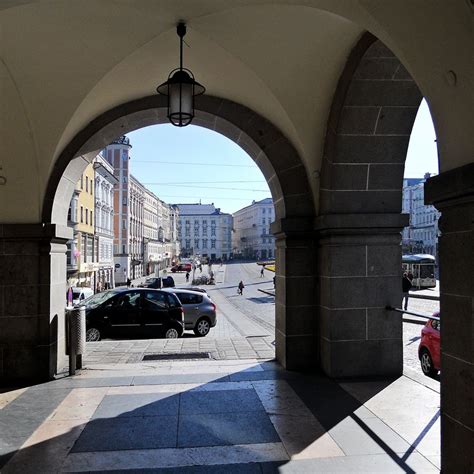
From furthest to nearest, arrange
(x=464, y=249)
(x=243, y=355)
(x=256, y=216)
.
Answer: (x=256, y=216), (x=243, y=355), (x=464, y=249)

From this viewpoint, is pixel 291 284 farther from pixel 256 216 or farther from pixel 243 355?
pixel 256 216

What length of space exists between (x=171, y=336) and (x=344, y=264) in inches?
277

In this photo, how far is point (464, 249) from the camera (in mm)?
3371

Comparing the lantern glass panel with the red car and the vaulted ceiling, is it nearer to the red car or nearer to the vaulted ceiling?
the vaulted ceiling

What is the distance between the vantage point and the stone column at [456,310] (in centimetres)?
330

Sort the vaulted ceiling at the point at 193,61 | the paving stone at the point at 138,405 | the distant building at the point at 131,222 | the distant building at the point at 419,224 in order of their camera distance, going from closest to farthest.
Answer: the vaulted ceiling at the point at 193,61, the paving stone at the point at 138,405, the distant building at the point at 131,222, the distant building at the point at 419,224

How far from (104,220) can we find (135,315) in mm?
41042

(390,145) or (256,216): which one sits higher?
(256,216)

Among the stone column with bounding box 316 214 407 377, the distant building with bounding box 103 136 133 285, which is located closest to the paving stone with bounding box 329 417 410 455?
the stone column with bounding box 316 214 407 377

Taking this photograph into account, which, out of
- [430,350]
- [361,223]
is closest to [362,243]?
[361,223]

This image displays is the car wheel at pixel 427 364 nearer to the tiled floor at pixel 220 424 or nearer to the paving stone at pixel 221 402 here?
the tiled floor at pixel 220 424

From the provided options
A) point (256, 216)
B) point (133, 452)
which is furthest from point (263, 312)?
point (256, 216)

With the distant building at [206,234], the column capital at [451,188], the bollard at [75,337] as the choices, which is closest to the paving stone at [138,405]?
the bollard at [75,337]

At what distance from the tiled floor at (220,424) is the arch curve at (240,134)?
8.59 ft
